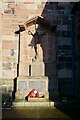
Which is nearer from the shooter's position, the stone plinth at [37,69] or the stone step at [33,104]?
the stone step at [33,104]

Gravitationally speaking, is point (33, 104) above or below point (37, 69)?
below

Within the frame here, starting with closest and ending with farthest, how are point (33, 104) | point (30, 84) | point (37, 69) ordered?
1. point (33, 104)
2. point (30, 84)
3. point (37, 69)

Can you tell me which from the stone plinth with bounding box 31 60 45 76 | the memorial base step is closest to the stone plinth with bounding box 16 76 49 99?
the stone plinth with bounding box 31 60 45 76

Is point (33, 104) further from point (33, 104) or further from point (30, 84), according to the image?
point (30, 84)

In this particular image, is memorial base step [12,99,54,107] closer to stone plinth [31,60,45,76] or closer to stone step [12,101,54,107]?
stone step [12,101,54,107]

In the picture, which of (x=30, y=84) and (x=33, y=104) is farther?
(x=30, y=84)

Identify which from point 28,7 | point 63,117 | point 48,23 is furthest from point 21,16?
point 63,117

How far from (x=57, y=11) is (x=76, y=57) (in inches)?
82.2

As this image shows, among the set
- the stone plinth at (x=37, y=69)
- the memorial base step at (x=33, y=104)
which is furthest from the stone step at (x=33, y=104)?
the stone plinth at (x=37, y=69)

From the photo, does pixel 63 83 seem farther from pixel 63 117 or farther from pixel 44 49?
pixel 63 117

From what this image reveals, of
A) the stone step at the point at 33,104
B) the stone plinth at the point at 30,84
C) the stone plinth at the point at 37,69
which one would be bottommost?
the stone step at the point at 33,104

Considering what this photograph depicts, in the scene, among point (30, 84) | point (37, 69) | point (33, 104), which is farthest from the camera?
point (37, 69)

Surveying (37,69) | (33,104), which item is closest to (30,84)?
(37,69)

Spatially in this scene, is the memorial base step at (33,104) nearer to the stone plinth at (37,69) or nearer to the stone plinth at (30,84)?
the stone plinth at (30,84)
